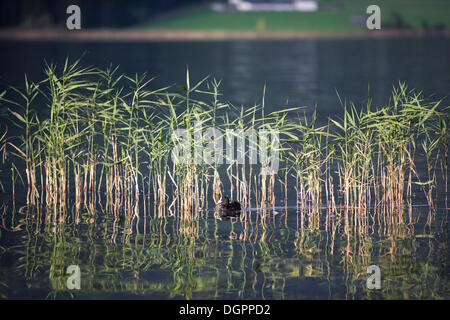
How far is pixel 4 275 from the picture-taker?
9.09 meters

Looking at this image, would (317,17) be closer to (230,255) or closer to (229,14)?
(229,14)

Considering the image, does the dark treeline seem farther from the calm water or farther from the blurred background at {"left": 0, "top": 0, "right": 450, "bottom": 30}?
the calm water

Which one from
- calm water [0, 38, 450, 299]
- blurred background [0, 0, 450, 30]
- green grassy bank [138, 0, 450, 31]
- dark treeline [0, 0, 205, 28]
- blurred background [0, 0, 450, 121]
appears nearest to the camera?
calm water [0, 38, 450, 299]

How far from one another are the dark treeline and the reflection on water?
86749 millimetres

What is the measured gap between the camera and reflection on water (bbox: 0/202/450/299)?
8695mm

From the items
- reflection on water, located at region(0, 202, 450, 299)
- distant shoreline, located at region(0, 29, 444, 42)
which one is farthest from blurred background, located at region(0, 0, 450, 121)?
reflection on water, located at region(0, 202, 450, 299)

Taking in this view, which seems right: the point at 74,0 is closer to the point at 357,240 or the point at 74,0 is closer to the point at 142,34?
the point at 142,34

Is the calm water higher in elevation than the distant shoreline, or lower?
lower

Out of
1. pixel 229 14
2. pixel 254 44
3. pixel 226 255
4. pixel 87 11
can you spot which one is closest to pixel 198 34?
pixel 254 44

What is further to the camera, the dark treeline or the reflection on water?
the dark treeline

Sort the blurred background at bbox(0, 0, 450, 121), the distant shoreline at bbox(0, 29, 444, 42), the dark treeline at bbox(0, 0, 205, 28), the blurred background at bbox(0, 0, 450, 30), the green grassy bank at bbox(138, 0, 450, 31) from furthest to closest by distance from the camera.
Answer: the dark treeline at bbox(0, 0, 205, 28)
the blurred background at bbox(0, 0, 450, 30)
the green grassy bank at bbox(138, 0, 450, 31)
the distant shoreline at bbox(0, 29, 444, 42)
the blurred background at bbox(0, 0, 450, 121)
